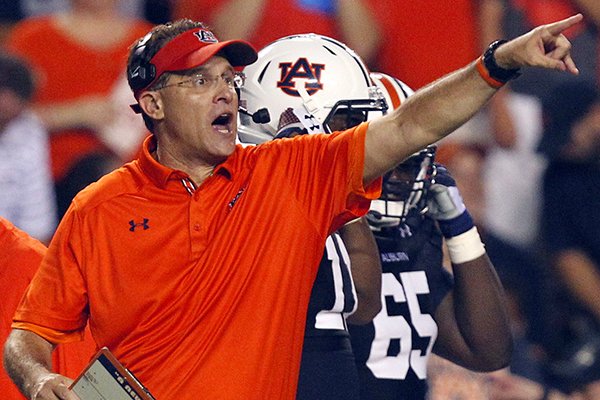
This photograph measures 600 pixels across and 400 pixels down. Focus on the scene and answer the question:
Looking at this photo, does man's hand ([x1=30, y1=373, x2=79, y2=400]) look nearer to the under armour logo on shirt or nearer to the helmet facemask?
the under armour logo on shirt

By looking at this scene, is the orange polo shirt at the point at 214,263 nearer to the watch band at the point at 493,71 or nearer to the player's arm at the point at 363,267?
the watch band at the point at 493,71

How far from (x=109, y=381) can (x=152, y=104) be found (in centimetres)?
77

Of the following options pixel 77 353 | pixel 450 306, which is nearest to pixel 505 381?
pixel 450 306

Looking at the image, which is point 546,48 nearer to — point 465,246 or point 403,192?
point 403,192

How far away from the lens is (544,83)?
631 centimetres

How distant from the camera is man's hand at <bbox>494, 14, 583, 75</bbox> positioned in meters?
2.56

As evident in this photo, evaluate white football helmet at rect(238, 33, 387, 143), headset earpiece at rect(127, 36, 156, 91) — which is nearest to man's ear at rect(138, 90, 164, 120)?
headset earpiece at rect(127, 36, 156, 91)

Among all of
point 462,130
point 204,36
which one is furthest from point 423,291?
point 462,130

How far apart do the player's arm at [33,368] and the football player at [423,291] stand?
98cm

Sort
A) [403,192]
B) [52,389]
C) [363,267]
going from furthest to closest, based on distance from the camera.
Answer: [403,192] < [363,267] < [52,389]

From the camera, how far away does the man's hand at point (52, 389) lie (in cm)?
282

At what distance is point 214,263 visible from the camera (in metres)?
2.96

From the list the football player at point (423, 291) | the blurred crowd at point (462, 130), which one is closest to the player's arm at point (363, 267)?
the football player at point (423, 291)

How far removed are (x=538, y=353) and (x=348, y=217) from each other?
3015 millimetres
